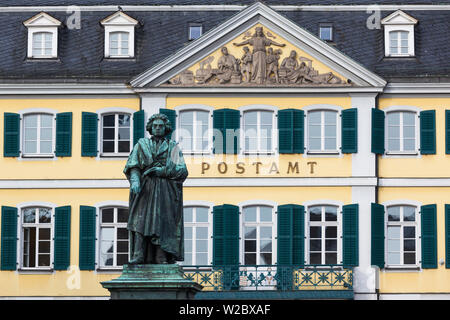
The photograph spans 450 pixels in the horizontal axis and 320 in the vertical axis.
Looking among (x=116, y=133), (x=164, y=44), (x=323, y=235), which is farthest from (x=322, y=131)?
(x=116, y=133)

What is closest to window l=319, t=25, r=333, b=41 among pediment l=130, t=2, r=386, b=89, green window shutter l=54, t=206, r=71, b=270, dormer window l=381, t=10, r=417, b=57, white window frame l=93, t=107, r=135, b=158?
dormer window l=381, t=10, r=417, b=57

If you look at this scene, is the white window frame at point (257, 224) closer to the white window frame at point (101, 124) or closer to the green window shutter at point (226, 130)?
the green window shutter at point (226, 130)

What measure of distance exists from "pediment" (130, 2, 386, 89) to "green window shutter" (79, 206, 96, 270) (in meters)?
3.77

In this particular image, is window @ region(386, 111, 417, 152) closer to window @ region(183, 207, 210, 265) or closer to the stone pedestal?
window @ region(183, 207, 210, 265)

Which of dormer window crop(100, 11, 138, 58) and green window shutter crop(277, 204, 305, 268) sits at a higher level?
dormer window crop(100, 11, 138, 58)

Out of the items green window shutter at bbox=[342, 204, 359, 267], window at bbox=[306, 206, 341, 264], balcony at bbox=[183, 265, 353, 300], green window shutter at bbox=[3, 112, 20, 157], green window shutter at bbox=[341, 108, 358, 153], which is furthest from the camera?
green window shutter at bbox=[3, 112, 20, 157]

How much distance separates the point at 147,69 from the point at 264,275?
653cm

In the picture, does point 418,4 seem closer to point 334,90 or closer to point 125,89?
point 334,90

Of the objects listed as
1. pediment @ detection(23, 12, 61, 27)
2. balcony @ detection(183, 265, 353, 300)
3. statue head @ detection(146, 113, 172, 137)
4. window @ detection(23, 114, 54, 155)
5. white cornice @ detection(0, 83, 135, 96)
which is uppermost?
pediment @ detection(23, 12, 61, 27)

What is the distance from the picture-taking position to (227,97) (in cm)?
3553

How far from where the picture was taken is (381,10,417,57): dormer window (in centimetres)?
3672

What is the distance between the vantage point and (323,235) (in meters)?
35.0

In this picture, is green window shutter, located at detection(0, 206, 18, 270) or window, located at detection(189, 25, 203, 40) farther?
window, located at detection(189, 25, 203, 40)

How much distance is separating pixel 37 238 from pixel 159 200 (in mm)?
19195
